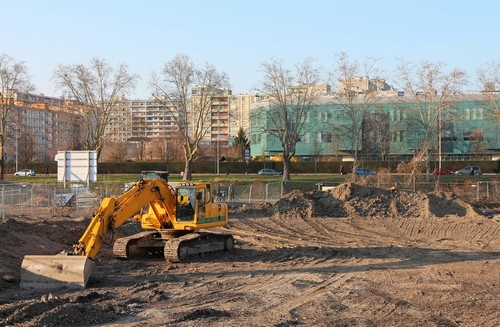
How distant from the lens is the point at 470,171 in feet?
223

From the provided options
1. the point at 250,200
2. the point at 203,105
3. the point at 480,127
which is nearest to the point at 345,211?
the point at 250,200

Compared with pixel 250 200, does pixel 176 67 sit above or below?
above

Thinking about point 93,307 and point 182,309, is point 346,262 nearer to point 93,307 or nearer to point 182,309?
point 182,309

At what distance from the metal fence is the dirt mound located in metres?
6.49

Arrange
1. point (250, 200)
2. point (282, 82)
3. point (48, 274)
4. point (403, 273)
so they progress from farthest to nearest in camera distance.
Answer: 1. point (282, 82)
2. point (250, 200)
3. point (403, 273)
4. point (48, 274)

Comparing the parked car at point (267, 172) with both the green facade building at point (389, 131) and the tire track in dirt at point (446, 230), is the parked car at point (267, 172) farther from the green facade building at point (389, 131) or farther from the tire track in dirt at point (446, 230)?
the tire track in dirt at point (446, 230)

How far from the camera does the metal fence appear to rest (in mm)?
32469

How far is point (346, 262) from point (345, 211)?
15.1 metres

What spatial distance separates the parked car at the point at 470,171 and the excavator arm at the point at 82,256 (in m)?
58.0

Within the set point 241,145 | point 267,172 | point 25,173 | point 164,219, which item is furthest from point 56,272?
point 241,145

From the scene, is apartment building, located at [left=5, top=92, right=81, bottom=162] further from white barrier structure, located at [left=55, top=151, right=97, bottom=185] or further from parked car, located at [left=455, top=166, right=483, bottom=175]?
parked car, located at [left=455, top=166, right=483, bottom=175]

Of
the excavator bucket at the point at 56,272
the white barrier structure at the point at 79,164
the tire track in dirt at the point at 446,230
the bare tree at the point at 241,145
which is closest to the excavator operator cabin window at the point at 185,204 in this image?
the excavator bucket at the point at 56,272

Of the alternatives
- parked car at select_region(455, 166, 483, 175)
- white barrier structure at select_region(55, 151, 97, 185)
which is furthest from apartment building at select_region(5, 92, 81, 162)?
parked car at select_region(455, 166, 483, 175)

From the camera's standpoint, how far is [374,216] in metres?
32.0
